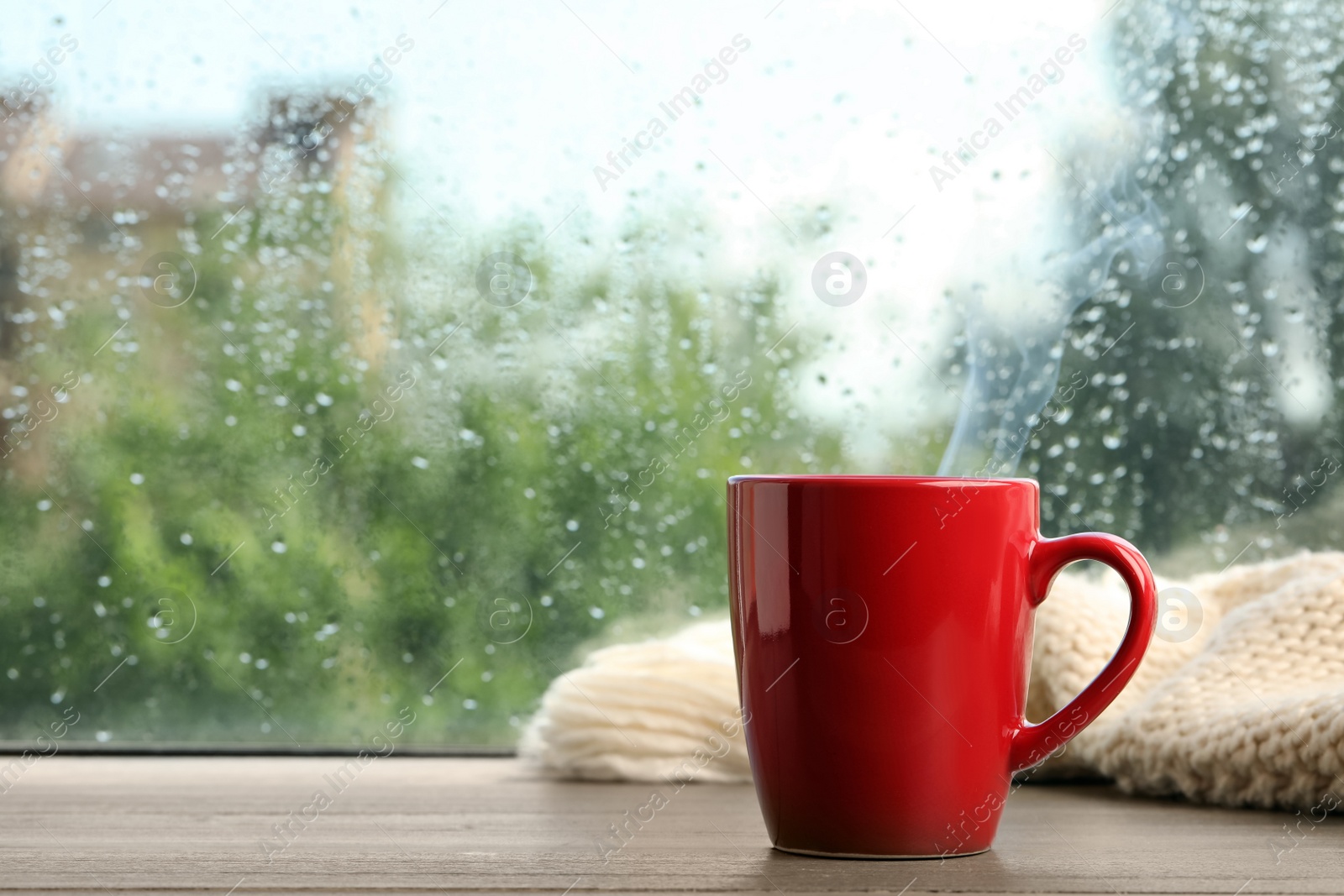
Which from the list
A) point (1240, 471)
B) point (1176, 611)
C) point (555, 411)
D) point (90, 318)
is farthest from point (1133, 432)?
point (90, 318)

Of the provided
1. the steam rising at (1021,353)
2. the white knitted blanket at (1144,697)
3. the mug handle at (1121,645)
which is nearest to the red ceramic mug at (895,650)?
the mug handle at (1121,645)

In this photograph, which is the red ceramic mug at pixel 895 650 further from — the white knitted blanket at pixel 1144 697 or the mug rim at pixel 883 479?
the white knitted blanket at pixel 1144 697

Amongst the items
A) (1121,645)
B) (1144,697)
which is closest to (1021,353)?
(1144,697)

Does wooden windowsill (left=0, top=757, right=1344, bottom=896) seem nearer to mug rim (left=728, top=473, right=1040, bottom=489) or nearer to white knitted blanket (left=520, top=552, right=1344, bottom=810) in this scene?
white knitted blanket (left=520, top=552, right=1344, bottom=810)

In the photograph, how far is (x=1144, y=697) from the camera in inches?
28.4

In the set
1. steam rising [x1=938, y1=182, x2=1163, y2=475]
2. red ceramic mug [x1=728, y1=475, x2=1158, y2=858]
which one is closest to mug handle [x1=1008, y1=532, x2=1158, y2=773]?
red ceramic mug [x1=728, y1=475, x2=1158, y2=858]

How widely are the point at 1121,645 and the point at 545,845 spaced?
9.7 inches

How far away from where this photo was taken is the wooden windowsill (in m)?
0.41

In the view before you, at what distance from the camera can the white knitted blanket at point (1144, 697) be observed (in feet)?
1.94

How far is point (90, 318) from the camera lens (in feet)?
3.30

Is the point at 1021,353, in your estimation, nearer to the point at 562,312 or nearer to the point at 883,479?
the point at 562,312

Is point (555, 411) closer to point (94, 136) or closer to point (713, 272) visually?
point (713, 272)

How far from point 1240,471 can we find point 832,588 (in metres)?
0.70

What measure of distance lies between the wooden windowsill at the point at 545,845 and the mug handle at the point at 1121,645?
47 millimetres
